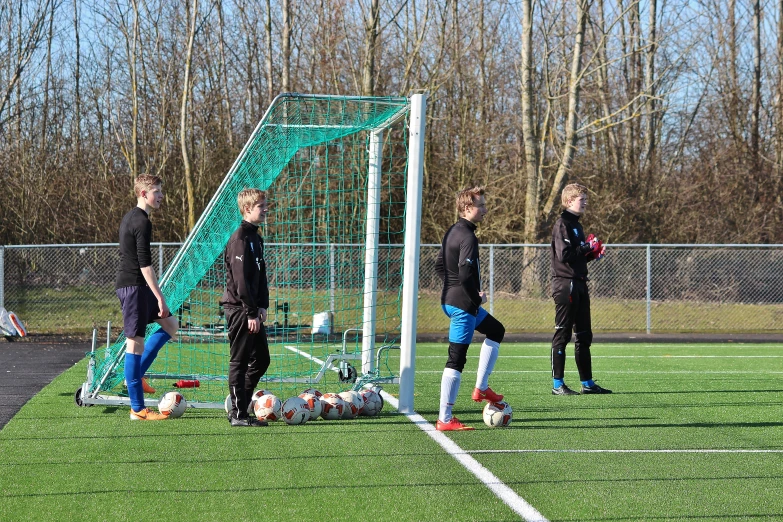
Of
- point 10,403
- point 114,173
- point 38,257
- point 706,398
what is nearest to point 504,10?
point 114,173

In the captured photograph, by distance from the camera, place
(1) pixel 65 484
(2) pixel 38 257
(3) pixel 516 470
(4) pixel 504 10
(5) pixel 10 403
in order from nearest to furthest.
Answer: (1) pixel 65 484, (3) pixel 516 470, (5) pixel 10 403, (2) pixel 38 257, (4) pixel 504 10

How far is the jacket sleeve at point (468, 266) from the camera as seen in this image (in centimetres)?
742

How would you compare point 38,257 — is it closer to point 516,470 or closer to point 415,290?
point 415,290

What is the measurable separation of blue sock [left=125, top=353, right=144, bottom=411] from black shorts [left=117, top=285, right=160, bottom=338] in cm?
21

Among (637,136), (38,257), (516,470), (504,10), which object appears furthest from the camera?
(637,136)

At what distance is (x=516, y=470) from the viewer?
19.3 ft

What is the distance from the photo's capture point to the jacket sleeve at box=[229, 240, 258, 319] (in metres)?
7.48

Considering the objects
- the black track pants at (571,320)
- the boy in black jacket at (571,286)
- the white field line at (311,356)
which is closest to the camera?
the boy in black jacket at (571,286)

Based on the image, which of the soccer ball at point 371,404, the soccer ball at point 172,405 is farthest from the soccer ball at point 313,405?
the soccer ball at point 172,405

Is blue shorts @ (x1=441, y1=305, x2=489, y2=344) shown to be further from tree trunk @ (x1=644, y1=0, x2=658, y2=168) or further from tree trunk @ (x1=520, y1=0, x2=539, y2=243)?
tree trunk @ (x1=644, y1=0, x2=658, y2=168)

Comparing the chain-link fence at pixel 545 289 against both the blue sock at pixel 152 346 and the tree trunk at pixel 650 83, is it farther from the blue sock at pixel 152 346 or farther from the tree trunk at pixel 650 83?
the blue sock at pixel 152 346

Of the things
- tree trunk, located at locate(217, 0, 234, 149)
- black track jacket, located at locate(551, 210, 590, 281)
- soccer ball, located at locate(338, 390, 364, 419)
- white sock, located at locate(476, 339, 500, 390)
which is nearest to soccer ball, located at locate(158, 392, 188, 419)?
soccer ball, located at locate(338, 390, 364, 419)

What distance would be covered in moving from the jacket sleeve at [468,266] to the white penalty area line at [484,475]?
1.15m

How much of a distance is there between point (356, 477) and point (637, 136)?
2635 centimetres
